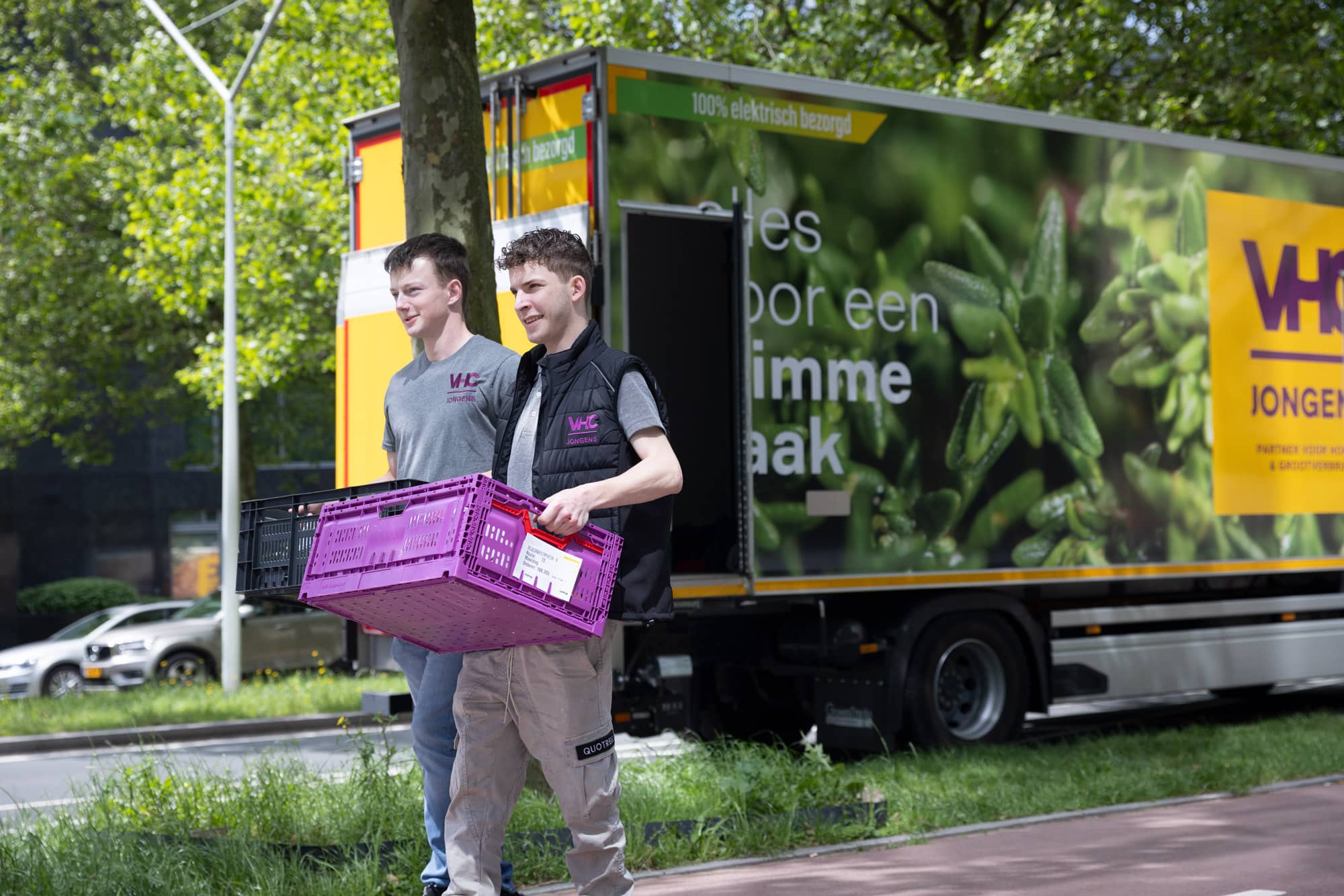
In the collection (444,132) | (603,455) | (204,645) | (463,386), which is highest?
(444,132)

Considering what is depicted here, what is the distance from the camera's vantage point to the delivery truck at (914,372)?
8594 millimetres

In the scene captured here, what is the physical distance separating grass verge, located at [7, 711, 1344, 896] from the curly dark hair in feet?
6.58

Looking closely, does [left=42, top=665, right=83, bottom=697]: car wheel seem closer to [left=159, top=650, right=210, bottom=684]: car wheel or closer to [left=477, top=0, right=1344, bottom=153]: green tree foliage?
[left=159, top=650, right=210, bottom=684]: car wheel

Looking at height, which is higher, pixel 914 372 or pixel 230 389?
pixel 230 389

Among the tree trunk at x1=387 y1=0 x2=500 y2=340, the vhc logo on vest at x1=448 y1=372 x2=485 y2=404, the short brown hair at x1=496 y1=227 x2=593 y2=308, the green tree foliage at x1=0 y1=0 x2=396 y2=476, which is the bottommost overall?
the vhc logo on vest at x1=448 y1=372 x2=485 y2=404

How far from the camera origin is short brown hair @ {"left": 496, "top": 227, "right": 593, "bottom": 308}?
176 inches

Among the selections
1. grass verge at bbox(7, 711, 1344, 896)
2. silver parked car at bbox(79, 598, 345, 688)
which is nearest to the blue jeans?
grass verge at bbox(7, 711, 1344, 896)

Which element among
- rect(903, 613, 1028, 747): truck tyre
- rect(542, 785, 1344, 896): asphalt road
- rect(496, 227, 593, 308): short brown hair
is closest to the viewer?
rect(496, 227, 593, 308): short brown hair

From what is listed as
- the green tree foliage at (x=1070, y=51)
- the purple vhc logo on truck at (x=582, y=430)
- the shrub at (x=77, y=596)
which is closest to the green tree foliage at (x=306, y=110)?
the green tree foliage at (x=1070, y=51)

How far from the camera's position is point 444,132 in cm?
695

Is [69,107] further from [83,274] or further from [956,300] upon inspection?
[956,300]

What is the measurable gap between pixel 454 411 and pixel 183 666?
14.7 metres

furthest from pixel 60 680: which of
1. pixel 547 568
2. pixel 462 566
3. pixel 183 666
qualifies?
pixel 462 566

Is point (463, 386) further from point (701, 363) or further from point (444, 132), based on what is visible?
point (701, 363)
